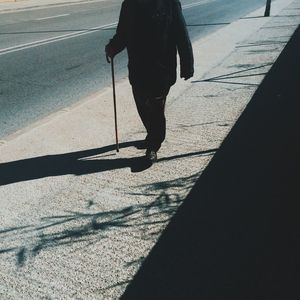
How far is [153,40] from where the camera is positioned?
4.08m

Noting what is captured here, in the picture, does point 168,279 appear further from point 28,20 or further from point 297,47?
point 28,20

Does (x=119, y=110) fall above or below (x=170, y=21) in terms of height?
below

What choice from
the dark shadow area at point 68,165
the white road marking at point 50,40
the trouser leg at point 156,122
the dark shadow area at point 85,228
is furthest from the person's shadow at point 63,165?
the white road marking at point 50,40

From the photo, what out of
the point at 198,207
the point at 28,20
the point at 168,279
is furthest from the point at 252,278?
the point at 28,20

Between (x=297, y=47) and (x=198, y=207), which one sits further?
(x=297, y=47)

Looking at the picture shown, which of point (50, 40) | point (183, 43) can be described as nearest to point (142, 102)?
point (183, 43)

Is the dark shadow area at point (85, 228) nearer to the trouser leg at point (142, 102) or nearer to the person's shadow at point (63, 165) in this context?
the person's shadow at point (63, 165)

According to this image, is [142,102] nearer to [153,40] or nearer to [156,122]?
[156,122]

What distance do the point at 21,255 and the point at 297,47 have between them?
974 centimetres

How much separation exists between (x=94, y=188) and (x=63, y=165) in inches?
29.8

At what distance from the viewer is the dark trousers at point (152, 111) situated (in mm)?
4406

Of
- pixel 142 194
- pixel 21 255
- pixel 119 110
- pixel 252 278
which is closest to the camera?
pixel 252 278

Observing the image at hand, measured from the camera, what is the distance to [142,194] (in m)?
3.96

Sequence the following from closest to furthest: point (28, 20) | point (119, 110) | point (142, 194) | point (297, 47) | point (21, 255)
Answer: point (21, 255), point (142, 194), point (119, 110), point (297, 47), point (28, 20)
